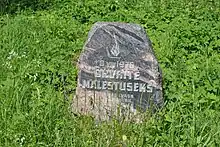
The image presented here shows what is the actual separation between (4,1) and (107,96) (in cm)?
450

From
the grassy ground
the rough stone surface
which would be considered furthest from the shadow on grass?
the rough stone surface

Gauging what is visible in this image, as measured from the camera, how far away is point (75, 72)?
5.68m

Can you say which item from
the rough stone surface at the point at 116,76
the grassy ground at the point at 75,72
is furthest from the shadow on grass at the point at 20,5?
the rough stone surface at the point at 116,76

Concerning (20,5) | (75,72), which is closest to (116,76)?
(75,72)

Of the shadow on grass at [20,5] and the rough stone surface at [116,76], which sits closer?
the rough stone surface at [116,76]

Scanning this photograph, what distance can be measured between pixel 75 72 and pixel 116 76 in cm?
90

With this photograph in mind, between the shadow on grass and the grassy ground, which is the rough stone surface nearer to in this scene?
the grassy ground

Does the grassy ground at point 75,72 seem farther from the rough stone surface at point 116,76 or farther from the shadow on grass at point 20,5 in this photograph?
the rough stone surface at point 116,76

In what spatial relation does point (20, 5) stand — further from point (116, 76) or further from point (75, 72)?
point (116, 76)

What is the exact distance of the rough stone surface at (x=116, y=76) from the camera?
486 centimetres

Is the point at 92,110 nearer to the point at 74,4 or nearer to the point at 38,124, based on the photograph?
the point at 38,124

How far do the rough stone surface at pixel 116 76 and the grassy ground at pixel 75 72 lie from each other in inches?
8.0

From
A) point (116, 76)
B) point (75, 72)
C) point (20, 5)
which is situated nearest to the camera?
point (116, 76)

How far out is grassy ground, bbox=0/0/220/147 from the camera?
4262 mm
